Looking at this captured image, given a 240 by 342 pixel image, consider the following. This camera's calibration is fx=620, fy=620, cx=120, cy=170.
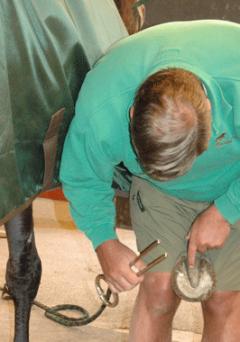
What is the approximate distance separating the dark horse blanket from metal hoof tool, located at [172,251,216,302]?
13.2 inches

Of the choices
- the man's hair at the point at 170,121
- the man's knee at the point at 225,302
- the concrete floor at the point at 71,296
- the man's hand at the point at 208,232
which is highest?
the man's hair at the point at 170,121

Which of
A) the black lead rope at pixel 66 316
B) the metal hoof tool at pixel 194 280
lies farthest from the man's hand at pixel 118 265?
the black lead rope at pixel 66 316

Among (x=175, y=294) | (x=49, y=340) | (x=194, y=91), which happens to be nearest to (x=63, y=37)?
(x=194, y=91)

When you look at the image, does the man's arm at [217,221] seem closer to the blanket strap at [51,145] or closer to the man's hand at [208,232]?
the man's hand at [208,232]

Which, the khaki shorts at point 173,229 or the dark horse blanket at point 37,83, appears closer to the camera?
the dark horse blanket at point 37,83

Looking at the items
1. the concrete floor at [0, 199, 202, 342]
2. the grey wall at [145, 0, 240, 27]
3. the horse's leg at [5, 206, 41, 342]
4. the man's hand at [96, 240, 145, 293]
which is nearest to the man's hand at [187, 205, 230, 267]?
the man's hand at [96, 240, 145, 293]

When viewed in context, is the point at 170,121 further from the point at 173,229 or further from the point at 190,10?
the point at 190,10

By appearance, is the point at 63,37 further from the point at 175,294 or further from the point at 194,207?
the point at 175,294

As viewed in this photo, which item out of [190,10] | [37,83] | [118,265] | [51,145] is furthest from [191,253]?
[190,10]

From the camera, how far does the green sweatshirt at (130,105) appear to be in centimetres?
116

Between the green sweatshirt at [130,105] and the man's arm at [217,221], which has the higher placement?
the green sweatshirt at [130,105]

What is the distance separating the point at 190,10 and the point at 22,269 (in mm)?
1506

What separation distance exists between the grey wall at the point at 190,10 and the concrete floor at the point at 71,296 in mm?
971

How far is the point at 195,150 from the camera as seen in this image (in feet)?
3.53
